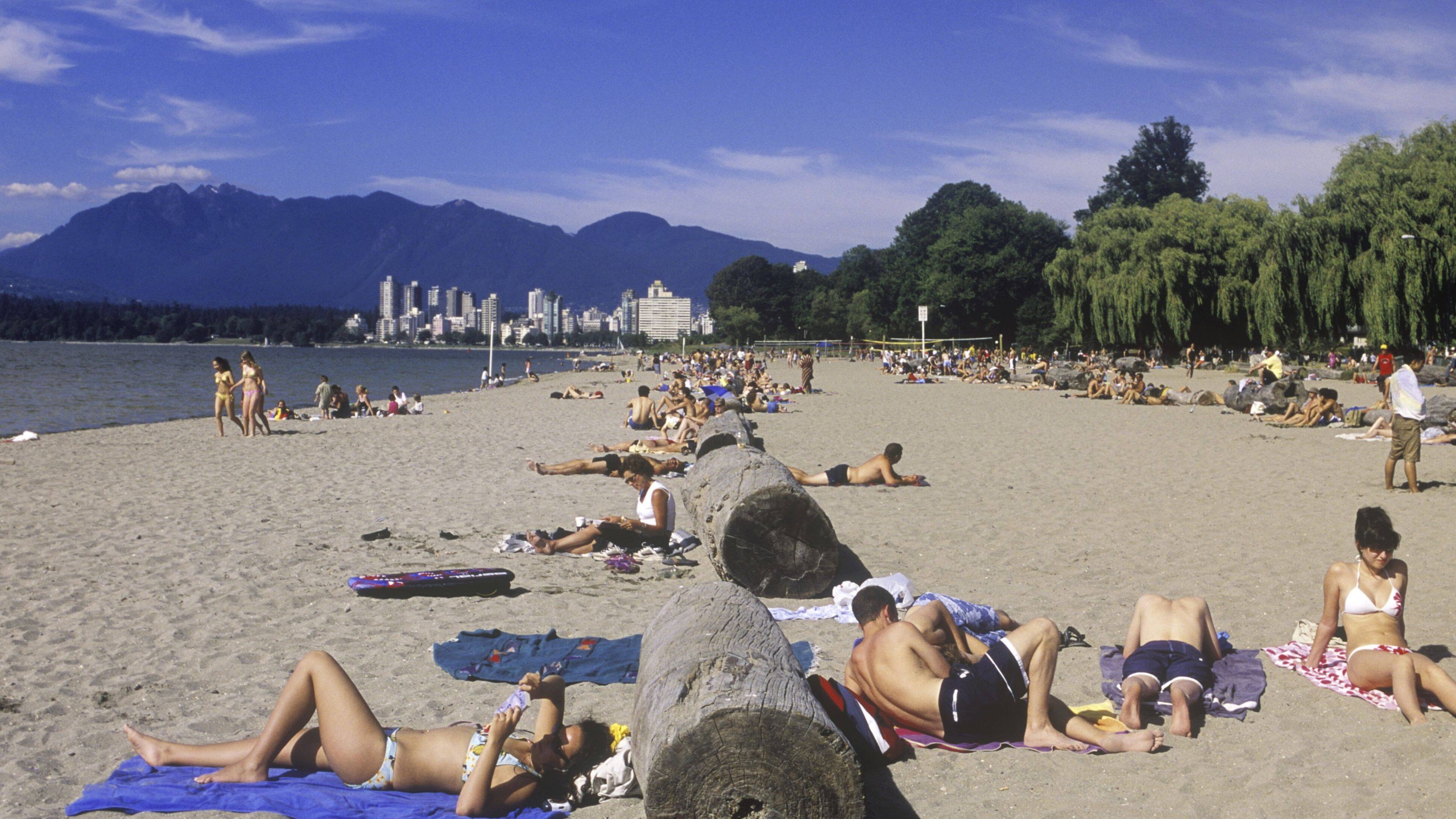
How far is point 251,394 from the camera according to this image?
730 inches

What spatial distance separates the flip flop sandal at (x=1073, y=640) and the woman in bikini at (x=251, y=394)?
53.4 ft

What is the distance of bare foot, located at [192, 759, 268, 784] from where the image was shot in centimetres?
422

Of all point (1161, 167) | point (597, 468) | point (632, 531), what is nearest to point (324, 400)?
point (597, 468)

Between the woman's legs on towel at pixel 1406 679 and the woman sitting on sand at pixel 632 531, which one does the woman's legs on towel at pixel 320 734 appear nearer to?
the woman sitting on sand at pixel 632 531

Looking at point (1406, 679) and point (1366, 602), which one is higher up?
point (1366, 602)

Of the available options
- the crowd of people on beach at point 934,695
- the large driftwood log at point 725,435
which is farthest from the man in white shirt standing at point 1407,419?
the large driftwood log at point 725,435

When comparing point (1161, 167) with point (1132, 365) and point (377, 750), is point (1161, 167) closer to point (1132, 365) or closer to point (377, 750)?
point (1132, 365)

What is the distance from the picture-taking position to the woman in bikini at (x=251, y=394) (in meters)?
18.5

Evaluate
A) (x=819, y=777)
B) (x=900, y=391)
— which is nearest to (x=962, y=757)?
(x=819, y=777)

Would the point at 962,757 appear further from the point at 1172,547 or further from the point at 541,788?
the point at 1172,547

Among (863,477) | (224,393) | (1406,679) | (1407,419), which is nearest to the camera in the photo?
(1406,679)

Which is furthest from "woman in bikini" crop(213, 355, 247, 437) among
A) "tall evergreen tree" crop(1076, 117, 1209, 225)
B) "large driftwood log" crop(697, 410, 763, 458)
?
"tall evergreen tree" crop(1076, 117, 1209, 225)

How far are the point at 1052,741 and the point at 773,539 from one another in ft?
10.1

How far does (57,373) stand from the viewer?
58062 millimetres
